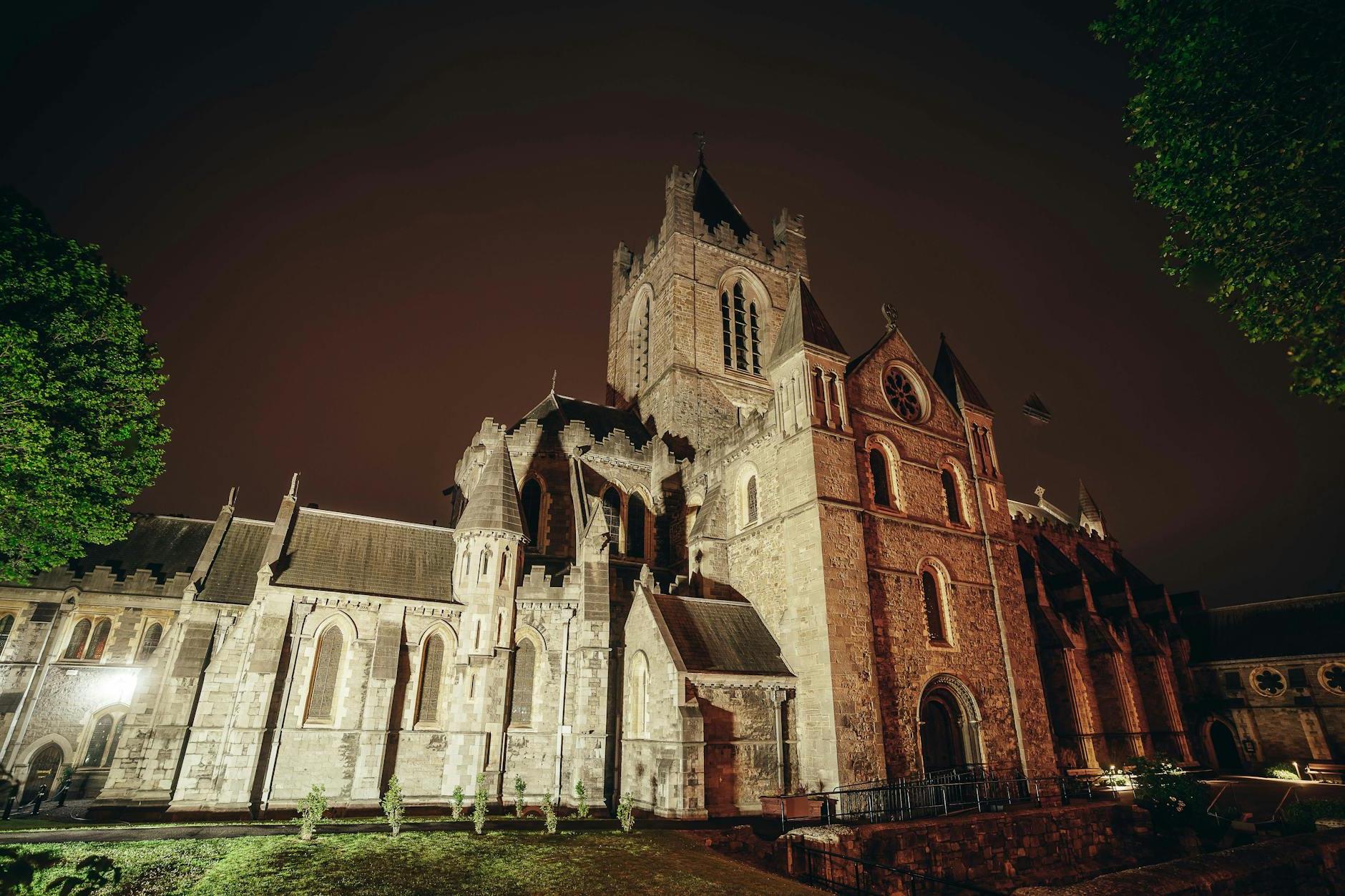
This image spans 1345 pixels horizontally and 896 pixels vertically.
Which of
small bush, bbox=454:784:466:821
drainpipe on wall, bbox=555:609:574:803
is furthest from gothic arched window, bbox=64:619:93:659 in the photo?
drainpipe on wall, bbox=555:609:574:803

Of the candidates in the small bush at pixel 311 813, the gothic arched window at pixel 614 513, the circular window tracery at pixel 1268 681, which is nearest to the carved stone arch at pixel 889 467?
the gothic arched window at pixel 614 513

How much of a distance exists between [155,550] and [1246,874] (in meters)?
33.1

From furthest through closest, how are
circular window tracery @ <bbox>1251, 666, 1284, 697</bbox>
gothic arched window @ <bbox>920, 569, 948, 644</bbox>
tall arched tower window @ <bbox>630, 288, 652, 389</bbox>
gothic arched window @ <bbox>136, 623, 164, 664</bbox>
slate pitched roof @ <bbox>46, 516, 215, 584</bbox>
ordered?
1. tall arched tower window @ <bbox>630, 288, 652, 389</bbox>
2. circular window tracery @ <bbox>1251, 666, 1284, 697</bbox>
3. slate pitched roof @ <bbox>46, 516, 215, 584</bbox>
4. gothic arched window @ <bbox>136, 623, 164, 664</bbox>
5. gothic arched window @ <bbox>920, 569, 948, 644</bbox>

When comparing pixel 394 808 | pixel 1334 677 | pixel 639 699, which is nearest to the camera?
pixel 394 808

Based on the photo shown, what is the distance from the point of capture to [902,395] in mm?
24547

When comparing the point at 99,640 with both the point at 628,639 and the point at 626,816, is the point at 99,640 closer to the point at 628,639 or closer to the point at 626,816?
the point at 628,639

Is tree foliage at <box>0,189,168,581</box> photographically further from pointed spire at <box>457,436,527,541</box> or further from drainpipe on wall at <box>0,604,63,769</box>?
drainpipe on wall at <box>0,604,63,769</box>

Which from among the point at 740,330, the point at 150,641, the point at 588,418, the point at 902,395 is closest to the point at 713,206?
the point at 740,330

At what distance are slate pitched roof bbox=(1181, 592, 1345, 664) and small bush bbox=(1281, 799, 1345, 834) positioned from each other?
653 inches

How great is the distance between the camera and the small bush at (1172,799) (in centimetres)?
1755

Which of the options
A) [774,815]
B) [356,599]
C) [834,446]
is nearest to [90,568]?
[356,599]

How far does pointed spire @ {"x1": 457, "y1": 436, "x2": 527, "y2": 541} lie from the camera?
858 inches

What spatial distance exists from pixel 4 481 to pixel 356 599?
8852mm

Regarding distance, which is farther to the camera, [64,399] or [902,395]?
[902,395]
